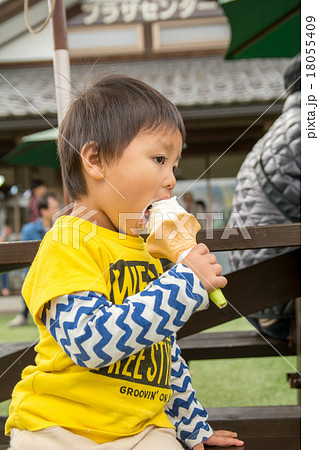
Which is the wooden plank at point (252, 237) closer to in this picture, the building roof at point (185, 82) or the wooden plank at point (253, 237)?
the wooden plank at point (253, 237)

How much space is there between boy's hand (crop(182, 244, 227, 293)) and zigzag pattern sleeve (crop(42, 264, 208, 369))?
1cm

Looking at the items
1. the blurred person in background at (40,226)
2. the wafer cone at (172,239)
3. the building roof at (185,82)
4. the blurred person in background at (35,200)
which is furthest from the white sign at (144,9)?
the wafer cone at (172,239)

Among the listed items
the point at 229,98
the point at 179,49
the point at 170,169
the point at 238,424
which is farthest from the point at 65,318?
the point at 179,49

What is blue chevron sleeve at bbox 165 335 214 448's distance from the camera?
4.32ft

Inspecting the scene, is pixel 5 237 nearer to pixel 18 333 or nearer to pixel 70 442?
pixel 18 333

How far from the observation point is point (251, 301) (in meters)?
1.63

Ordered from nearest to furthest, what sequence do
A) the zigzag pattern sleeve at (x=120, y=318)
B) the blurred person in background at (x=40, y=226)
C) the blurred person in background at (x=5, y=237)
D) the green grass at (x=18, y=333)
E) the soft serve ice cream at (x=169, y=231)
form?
the zigzag pattern sleeve at (x=120, y=318) < the soft serve ice cream at (x=169, y=231) < the green grass at (x=18, y=333) < the blurred person in background at (x=40, y=226) < the blurred person in background at (x=5, y=237)

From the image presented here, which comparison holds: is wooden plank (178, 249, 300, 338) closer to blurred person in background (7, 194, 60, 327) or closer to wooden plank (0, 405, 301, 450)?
wooden plank (0, 405, 301, 450)

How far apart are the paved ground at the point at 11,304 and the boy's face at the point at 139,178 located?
6655mm

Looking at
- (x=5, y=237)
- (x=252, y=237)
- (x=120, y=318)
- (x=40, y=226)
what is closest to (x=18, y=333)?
(x=40, y=226)

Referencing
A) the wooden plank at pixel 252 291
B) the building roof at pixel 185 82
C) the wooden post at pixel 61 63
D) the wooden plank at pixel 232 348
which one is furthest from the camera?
the building roof at pixel 185 82

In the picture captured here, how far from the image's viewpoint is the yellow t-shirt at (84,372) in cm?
104

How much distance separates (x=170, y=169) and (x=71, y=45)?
29.1 ft

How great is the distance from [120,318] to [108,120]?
44 centimetres
